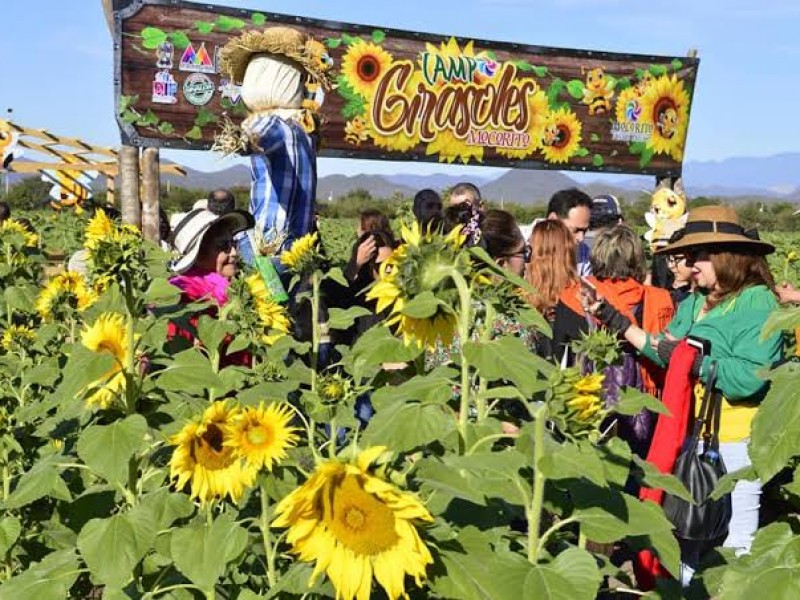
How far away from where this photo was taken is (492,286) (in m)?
2.00

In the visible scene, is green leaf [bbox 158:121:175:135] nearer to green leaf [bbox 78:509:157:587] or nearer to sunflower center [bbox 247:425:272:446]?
green leaf [bbox 78:509:157:587]

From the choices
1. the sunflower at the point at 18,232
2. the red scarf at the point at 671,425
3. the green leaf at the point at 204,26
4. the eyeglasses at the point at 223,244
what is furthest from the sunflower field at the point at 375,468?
the green leaf at the point at 204,26

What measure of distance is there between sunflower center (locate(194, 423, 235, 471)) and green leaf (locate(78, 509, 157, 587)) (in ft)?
0.66

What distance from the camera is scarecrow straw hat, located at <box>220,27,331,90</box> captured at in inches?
210

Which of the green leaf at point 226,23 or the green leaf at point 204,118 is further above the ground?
the green leaf at point 226,23

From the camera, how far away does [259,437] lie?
1.84m

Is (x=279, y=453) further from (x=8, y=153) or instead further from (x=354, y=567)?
(x=8, y=153)

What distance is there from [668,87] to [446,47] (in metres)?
2.06

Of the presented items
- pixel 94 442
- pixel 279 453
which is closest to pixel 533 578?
pixel 279 453

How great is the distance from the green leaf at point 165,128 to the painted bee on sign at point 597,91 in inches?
136

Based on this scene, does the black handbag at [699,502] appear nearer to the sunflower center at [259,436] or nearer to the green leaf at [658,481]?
the green leaf at [658,481]

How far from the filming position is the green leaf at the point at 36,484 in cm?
215

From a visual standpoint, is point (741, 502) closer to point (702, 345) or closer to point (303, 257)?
point (702, 345)

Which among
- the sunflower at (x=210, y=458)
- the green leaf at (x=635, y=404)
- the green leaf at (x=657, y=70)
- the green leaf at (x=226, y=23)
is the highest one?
the green leaf at (x=226, y=23)
